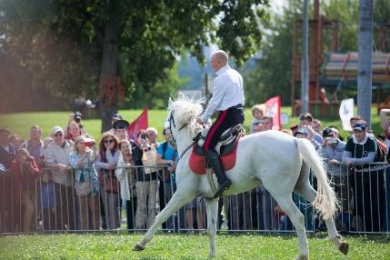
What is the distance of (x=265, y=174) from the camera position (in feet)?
34.8

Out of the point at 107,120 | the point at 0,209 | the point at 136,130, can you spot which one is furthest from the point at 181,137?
the point at 107,120

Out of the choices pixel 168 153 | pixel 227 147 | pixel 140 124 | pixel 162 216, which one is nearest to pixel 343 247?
pixel 227 147

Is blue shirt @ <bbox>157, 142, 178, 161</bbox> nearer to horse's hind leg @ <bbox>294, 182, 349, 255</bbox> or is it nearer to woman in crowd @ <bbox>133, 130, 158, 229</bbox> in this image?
woman in crowd @ <bbox>133, 130, 158, 229</bbox>

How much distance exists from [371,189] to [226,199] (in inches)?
105

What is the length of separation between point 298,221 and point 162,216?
1829 mm

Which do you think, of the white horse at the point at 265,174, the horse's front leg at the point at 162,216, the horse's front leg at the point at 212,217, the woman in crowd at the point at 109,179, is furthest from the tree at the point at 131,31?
the horse's front leg at the point at 162,216

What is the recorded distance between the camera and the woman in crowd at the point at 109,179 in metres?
15.3

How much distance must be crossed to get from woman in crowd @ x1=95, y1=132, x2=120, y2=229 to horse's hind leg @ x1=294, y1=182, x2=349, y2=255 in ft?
16.9

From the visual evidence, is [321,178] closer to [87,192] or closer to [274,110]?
[87,192]

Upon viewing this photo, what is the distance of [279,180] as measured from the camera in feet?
34.4

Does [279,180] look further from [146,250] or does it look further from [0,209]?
[0,209]

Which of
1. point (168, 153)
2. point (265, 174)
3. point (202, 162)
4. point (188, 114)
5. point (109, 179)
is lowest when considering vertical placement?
point (109, 179)

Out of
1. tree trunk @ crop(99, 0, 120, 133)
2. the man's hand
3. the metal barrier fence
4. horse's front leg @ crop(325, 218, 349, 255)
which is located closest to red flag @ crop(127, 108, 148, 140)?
the metal barrier fence

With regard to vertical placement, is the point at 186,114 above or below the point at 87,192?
above
